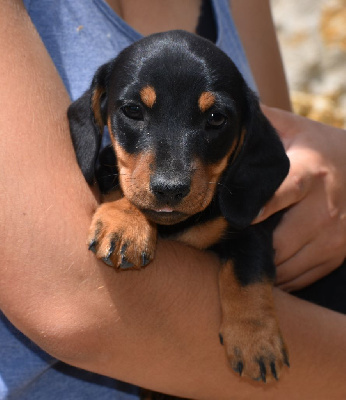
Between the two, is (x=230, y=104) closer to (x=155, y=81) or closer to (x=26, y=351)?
(x=155, y=81)

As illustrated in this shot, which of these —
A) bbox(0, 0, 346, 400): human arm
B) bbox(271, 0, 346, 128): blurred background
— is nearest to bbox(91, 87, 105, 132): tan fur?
bbox(0, 0, 346, 400): human arm

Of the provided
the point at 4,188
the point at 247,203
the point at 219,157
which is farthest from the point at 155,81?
the point at 4,188

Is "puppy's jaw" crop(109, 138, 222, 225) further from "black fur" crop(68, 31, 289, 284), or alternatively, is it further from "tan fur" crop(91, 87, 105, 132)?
"tan fur" crop(91, 87, 105, 132)

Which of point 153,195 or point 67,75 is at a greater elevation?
point 67,75

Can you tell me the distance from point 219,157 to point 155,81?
29cm

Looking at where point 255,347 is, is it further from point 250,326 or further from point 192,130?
point 192,130

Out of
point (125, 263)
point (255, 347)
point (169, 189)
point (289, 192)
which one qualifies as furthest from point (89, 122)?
point (255, 347)

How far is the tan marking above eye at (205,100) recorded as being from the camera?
174cm

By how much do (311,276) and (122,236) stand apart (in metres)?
0.72

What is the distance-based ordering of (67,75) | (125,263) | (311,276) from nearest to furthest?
(125,263) < (67,75) < (311,276)

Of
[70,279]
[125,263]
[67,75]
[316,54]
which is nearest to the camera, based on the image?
[70,279]

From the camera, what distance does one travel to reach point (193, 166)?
1688 millimetres

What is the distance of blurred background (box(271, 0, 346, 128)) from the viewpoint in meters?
4.52

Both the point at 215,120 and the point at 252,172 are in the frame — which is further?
the point at 252,172
